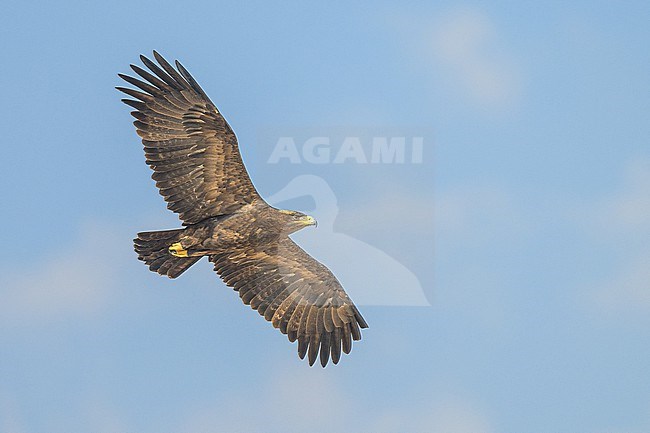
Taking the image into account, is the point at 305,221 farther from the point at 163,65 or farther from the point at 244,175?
the point at 163,65

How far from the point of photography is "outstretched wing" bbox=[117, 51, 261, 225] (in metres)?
35.5

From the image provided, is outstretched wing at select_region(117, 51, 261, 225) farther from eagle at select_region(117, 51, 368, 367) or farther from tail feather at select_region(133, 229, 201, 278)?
tail feather at select_region(133, 229, 201, 278)

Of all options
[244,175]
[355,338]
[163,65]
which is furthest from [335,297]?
[163,65]

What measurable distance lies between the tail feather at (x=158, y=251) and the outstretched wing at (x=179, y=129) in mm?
1000

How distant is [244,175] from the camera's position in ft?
117

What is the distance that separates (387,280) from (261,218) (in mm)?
3261

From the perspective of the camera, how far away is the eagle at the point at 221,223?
117 feet

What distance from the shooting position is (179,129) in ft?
117

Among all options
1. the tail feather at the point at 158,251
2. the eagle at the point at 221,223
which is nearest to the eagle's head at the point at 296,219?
the eagle at the point at 221,223

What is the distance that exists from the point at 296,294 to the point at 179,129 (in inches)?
162

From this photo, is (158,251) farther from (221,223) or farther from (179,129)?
(179,129)

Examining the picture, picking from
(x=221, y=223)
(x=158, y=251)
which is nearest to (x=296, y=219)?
(x=221, y=223)

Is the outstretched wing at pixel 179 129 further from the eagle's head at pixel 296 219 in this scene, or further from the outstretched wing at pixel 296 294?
the outstretched wing at pixel 296 294

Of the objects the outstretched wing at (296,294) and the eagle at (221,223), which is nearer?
the eagle at (221,223)
